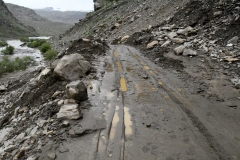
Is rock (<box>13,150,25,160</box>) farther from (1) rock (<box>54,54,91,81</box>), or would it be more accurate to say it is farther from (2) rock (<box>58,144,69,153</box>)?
(1) rock (<box>54,54,91,81</box>)

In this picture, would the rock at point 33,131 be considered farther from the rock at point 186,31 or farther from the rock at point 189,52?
the rock at point 186,31

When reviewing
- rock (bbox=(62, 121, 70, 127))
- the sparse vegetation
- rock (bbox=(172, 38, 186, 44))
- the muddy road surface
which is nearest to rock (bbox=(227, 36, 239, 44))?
rock (bbox=(172, 38, 186, 44))

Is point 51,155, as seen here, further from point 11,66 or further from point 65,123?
point 11,66

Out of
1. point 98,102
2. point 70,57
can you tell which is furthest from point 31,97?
point 98,102

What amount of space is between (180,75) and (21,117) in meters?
4.21

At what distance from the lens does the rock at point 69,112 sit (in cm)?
331

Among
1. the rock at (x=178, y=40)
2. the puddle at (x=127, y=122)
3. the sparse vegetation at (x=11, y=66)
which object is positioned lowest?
the sparse vegetation at (x=11, y=66)

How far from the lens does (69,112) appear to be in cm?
338

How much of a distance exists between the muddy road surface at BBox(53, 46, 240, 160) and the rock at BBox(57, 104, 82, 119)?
0.18 metres

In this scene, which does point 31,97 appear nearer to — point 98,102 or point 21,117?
point 21,117

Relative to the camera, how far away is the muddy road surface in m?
2.64

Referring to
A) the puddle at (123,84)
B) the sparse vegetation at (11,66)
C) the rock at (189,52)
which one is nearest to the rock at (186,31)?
the rock at (189,52)

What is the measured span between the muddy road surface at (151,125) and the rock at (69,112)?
0.18m

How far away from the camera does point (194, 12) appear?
1091 cm
